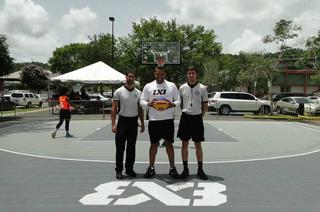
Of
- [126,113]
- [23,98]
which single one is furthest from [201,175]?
[23,98]

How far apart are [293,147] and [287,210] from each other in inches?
284

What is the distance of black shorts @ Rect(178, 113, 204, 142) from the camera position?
7.69 metres

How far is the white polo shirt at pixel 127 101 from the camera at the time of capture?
7.79m

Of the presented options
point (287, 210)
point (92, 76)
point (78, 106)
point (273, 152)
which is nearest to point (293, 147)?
point (273, 152)

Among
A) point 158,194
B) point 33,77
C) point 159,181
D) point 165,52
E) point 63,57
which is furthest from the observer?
point 63,57

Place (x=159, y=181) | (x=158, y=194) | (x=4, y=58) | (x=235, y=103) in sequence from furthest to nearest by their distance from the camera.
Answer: (x=4, y=58)
(x=235, y=103)
(x=159, y=181)
(x=158, y=194)

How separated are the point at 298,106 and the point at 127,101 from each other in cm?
2468

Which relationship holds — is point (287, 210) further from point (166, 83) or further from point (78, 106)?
point (78, 106)

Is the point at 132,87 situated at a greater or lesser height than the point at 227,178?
greater

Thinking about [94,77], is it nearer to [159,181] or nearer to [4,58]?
[4,58]

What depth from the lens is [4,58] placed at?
107 ft

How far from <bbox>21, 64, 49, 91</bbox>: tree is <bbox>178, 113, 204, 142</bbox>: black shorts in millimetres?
69059

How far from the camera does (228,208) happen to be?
19.0ft

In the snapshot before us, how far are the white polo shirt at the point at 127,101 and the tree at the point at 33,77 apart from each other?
68.7 metres
